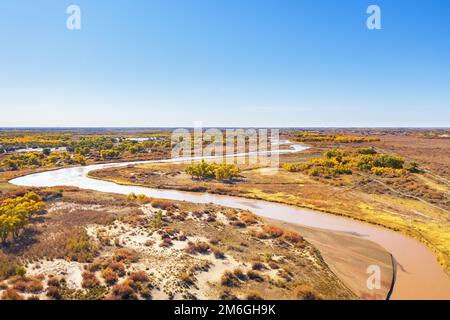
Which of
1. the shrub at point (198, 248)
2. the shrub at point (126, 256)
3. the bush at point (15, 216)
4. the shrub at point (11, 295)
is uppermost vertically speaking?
the bush at point (15, 216)

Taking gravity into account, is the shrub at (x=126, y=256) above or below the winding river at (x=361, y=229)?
above

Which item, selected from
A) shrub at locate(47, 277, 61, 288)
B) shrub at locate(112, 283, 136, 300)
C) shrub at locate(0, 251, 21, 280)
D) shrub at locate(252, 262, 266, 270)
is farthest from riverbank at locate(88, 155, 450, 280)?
shrub at locate(0, 251, 21, 280)

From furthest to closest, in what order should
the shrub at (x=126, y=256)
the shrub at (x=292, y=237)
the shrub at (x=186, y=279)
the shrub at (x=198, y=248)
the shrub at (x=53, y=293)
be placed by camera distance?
the shrub at (x=292, y=237), the shrub at (x=198, y=248), the shrub at (x=126, y=256), the shrub at (x=186, y=279), the shrub at (x=53, y=293)

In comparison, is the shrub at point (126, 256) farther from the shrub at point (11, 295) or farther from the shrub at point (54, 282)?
the shrub at point (11, 295)

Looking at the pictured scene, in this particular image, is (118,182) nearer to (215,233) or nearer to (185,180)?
(185,180)

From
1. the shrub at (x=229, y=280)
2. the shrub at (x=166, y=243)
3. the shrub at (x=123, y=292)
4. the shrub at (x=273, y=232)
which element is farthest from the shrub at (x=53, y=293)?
the shrub at (x=273, y=232)

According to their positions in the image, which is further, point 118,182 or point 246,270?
point 118,182
